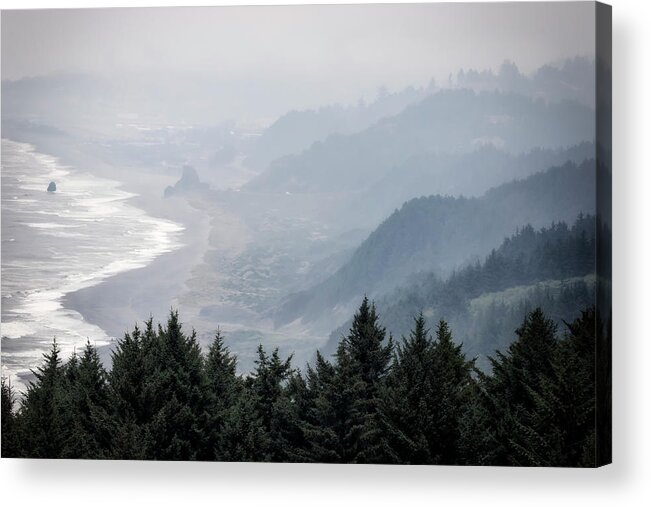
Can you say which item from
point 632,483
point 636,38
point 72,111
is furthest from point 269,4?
point 632,483

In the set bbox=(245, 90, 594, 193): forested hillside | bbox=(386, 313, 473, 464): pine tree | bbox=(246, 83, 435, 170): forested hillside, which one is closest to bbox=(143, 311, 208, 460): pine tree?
bbox=(245, 90, 594, 193): forested hillside

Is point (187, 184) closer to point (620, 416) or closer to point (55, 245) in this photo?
point (55, 245)

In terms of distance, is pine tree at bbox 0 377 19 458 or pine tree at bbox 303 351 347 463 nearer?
pine tree at bbox 303 351 347 463

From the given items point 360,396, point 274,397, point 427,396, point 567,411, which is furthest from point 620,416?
point 274,397

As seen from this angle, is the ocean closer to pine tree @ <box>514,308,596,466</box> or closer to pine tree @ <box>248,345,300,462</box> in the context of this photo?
pine tree @ <box>248,345,300,462</box>

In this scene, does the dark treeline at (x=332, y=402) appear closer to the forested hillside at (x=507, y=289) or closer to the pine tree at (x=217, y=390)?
the pine tree at (x=217, y=390)

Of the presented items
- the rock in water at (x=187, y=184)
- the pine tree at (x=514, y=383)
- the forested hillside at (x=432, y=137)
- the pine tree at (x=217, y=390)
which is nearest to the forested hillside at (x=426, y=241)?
the forested hillside at (x=432, y=137)
